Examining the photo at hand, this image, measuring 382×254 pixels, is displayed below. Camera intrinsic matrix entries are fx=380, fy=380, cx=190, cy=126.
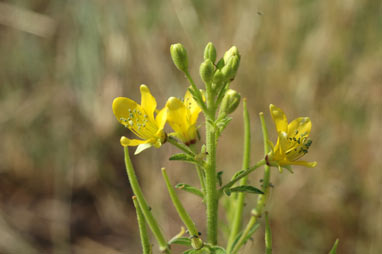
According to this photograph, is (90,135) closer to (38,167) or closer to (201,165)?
(38,167)

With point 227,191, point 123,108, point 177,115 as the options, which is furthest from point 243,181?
point 123,108

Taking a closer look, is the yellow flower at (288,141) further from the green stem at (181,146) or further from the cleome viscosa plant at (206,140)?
the green stem at (181,146)

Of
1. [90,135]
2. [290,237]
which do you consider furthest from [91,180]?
[290,237]

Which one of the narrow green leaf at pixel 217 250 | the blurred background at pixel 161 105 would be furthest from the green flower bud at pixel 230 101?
the blurred background at pixel 161 105

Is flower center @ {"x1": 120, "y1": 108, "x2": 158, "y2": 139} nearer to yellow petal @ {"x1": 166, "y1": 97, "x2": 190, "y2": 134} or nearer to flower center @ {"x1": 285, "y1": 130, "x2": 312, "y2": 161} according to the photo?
yellow petal @ {"x1": 166, "y1": 97, "x2": 190, "y2": 134}

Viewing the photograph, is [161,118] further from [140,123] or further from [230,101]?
[230,101]
